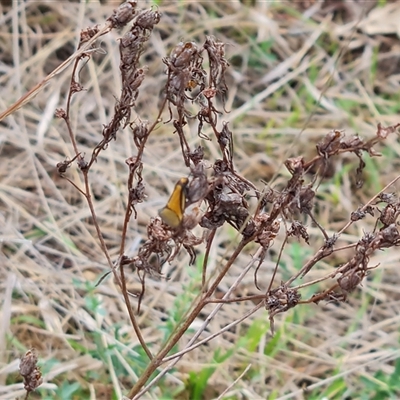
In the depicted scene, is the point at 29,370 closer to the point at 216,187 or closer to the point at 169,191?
the point at 216,187

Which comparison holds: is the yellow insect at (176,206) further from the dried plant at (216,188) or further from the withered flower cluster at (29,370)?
the withered flower cluster at (29,370)

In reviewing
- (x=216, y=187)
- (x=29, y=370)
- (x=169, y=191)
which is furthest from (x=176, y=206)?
(x=169, y=191)

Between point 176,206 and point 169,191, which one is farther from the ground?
point 169,191

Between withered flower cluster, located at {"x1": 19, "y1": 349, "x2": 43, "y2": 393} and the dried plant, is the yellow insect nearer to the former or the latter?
the dried plant

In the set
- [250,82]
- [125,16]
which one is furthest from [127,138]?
[125,16]

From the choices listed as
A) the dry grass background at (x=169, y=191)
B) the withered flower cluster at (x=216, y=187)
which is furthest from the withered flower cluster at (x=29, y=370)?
the dry grass background at (x=169, y=191)

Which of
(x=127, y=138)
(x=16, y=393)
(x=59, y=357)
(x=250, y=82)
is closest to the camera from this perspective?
(x=16, y=393)

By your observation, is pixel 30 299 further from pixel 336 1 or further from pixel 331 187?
pixel 336 1
